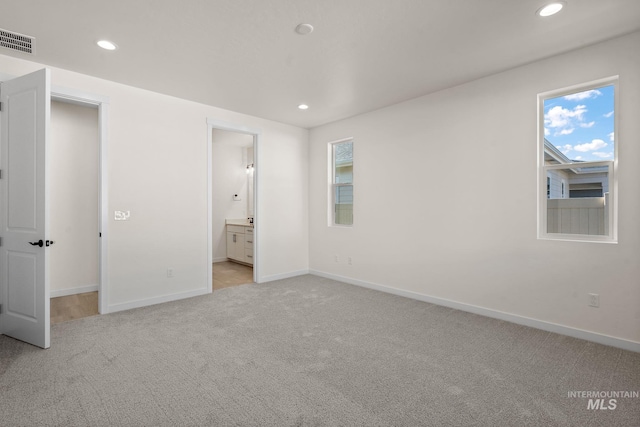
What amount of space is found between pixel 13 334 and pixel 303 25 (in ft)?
12.6

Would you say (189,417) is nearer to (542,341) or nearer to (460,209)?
(542,341)

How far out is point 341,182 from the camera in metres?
5.43

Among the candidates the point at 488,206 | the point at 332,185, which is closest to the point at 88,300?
the point at 332,185

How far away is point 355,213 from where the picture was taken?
504 cm

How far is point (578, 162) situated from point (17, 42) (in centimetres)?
531

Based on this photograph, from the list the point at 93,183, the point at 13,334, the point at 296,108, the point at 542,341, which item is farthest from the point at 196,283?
the point at 542,341

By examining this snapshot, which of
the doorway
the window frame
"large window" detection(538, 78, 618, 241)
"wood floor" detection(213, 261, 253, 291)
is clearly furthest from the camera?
the window frame

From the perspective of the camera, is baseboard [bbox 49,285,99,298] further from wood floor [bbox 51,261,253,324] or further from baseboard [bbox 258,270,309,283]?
baseboard [bbox 258,270,309,283]

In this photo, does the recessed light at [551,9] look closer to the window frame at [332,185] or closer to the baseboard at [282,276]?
the window frame at [332,185]

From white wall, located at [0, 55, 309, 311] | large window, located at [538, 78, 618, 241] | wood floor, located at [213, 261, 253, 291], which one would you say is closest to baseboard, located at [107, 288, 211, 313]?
white wall, located at [0, 55, 309, 311]

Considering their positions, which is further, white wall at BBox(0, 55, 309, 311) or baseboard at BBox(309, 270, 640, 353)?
white wall at BBox(0, 55, 309, 311)

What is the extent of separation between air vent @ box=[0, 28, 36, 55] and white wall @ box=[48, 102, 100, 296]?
1.75 meters

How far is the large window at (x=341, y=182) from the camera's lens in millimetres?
5281

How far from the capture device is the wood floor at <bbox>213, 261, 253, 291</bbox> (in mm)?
5061
